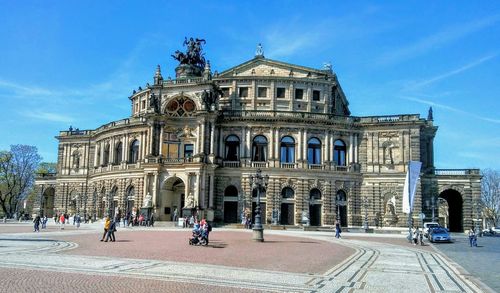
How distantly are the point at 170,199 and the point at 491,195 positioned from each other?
63227 mm

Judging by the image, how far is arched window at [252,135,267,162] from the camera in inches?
2502

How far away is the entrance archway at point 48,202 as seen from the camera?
81.9 m

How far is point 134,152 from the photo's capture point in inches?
2689

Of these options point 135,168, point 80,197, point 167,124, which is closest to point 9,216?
point 80,197

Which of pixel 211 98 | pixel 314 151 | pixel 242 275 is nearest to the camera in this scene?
pixel 242 275

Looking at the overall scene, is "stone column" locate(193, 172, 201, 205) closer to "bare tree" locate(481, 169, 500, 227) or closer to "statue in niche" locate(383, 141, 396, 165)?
"statue in niche" locate(383, 141, 396, 165)

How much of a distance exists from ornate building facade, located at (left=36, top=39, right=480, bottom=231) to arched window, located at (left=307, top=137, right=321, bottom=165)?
134 millimetres

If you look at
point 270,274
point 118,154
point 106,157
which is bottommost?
point 270,274

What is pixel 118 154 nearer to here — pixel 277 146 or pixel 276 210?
pixel 277 146

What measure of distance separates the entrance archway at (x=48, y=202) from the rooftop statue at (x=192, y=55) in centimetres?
3289

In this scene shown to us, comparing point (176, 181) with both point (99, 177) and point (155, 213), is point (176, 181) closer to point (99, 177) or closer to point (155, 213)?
point (155, 213)

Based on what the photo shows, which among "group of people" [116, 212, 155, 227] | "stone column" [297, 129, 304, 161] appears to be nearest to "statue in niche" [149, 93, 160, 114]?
"group of people" [116, 212, 155, 227]

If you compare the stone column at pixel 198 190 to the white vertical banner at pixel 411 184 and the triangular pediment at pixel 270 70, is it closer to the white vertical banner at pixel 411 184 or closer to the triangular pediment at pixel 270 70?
the triangular pediment at pixel 270 70

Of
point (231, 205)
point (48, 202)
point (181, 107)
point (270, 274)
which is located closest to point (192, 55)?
point (181, 107)
